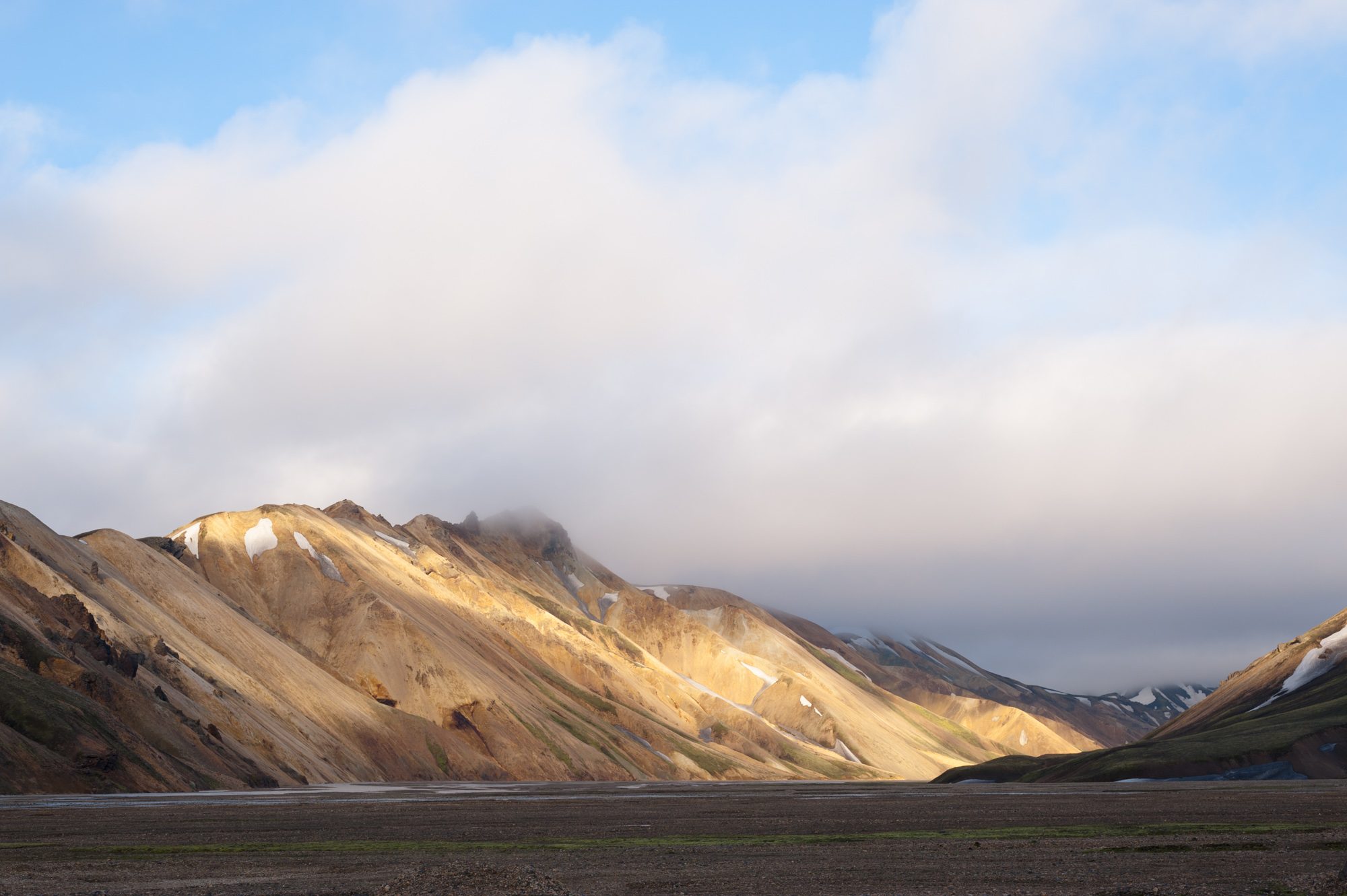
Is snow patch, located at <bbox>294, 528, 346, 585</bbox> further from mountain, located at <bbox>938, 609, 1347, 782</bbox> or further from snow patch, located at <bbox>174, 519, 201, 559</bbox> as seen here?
mountain, located at <bbox>938, 609, 1347, 782</bbox>

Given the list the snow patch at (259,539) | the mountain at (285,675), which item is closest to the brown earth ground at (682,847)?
the mountain at (285,675)

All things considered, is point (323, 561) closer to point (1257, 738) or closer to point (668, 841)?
point (1257, 738)

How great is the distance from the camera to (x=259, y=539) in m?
170

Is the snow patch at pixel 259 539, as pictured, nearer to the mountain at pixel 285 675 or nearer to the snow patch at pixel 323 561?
the mountain at pixel 285 675

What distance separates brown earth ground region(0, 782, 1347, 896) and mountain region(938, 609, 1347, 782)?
47862 millimetres

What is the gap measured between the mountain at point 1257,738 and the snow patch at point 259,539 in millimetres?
100200

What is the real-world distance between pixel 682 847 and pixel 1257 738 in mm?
98699

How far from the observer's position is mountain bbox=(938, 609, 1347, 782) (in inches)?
4213

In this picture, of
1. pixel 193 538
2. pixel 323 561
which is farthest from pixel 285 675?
pixel 193 538

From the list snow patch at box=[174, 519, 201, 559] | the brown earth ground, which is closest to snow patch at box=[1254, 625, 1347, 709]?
the brown earth ground

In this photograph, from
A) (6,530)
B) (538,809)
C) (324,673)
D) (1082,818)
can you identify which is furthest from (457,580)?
(1082,818)

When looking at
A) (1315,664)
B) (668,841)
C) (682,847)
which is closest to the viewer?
(682,847)

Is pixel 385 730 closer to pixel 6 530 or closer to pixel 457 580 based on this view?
pixel 6 530

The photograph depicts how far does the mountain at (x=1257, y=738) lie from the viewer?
107 m
